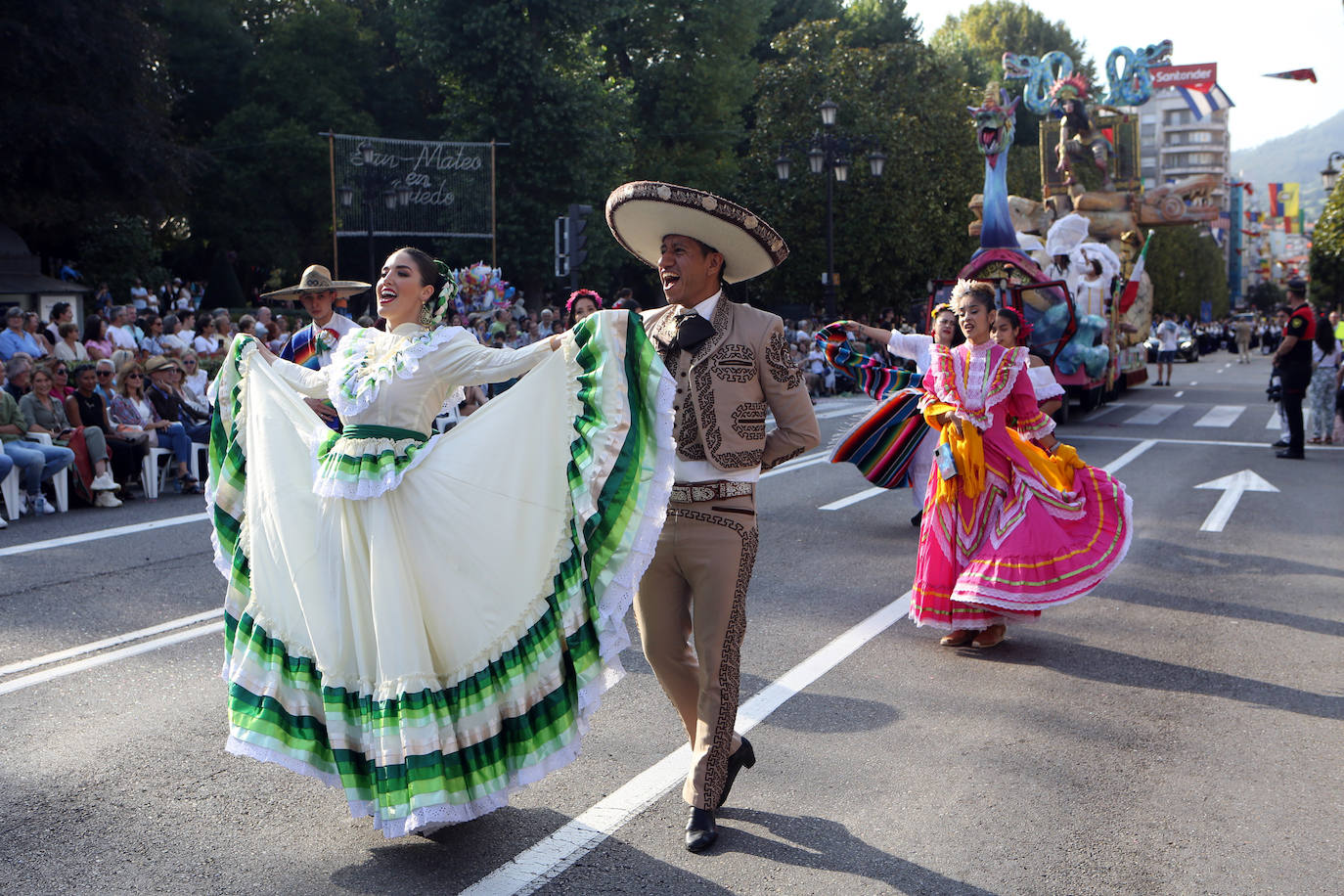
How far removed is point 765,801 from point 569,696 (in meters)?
0.96

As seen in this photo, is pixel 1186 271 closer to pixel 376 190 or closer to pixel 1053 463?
pixel 376 190

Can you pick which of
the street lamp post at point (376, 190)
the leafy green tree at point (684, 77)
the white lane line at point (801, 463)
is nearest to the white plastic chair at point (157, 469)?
the white lane line at point (801, 463)

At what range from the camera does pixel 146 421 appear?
12.7m

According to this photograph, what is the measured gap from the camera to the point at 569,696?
394 centimetres

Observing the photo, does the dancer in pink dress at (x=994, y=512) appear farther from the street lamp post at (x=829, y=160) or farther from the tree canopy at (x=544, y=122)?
the tree canopy at (x=544, y=122)

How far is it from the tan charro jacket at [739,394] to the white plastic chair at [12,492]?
Answer: 28.6ft

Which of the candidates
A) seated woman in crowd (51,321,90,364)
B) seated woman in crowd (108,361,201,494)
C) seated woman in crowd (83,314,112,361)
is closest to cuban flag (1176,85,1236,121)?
seated woman in crowd (83,314,112,361)

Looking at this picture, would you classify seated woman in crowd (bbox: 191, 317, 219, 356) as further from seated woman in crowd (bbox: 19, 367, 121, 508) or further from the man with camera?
the man with camera

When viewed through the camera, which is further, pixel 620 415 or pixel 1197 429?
pixel 1197 429

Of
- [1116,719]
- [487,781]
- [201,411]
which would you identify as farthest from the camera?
[201,411]

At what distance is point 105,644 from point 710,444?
413 centimetres

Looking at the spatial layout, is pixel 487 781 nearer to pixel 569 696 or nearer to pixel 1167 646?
pixel 569 696

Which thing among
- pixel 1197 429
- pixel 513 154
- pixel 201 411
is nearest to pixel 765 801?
pixel 201 411

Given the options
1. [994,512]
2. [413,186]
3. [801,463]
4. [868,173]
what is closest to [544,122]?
[413,186]
